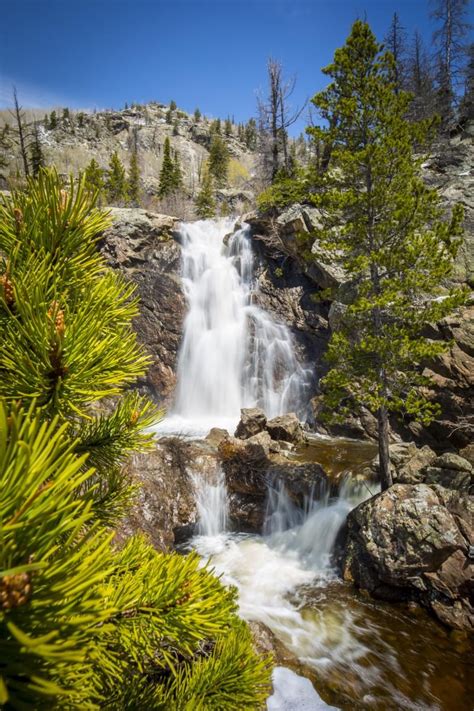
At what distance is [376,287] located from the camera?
8.54 meters

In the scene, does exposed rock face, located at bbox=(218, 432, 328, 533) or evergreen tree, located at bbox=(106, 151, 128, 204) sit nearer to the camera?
exposed rock face, located at bbox=(218, 432, 328, 533)

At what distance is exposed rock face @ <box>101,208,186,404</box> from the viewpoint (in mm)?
19844

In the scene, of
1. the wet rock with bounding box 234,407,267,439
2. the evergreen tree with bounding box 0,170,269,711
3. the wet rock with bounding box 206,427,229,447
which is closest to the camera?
the evergreen tree with bounding box 0,170,269,711

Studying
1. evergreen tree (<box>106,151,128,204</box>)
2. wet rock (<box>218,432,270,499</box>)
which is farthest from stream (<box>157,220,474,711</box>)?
evergreen tree (<box>106,151,128,204</box>)

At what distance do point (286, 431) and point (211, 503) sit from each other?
14.1 ft

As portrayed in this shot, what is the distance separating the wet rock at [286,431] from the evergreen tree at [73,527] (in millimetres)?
11687

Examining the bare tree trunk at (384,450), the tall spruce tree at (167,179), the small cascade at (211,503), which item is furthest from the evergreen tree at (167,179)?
the bare tree trunk at (384,450)

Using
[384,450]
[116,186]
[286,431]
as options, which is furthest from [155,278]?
[116,186]

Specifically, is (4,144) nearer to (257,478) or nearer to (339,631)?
(257,478)

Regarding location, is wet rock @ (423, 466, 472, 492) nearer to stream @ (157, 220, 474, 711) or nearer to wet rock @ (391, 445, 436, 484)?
wet rock @ (391, 445, 436, 484)

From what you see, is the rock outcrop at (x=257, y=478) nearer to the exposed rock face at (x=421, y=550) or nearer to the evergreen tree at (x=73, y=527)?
the exposed rock face at (x=421, y=550)

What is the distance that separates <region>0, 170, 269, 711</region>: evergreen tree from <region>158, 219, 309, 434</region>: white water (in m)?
14.0

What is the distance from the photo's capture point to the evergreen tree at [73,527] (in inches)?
29.4

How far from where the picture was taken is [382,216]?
8672 mm
